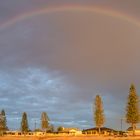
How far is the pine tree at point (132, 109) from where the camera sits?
133 metres

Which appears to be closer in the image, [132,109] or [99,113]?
[132,109]

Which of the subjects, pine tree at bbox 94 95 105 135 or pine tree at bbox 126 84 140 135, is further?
pine tree at bbox 94 95 105 135

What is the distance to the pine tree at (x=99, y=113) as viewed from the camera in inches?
6486

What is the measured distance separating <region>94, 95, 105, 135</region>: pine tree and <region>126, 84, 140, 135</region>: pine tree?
102 feet

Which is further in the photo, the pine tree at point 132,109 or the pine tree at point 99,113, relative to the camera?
the pine tree at point 99,113

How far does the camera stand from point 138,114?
133250 millimetres

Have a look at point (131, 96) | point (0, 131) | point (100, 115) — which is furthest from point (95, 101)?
point (0, 131)

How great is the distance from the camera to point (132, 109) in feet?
436

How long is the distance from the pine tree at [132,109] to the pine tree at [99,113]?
3111cm

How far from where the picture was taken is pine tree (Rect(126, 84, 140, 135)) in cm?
13262

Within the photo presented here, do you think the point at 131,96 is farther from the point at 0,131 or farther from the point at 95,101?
the point at 0,131

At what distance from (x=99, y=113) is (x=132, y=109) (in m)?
35.5

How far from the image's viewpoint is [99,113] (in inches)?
6570

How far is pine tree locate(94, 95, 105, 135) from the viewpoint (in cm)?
16475
